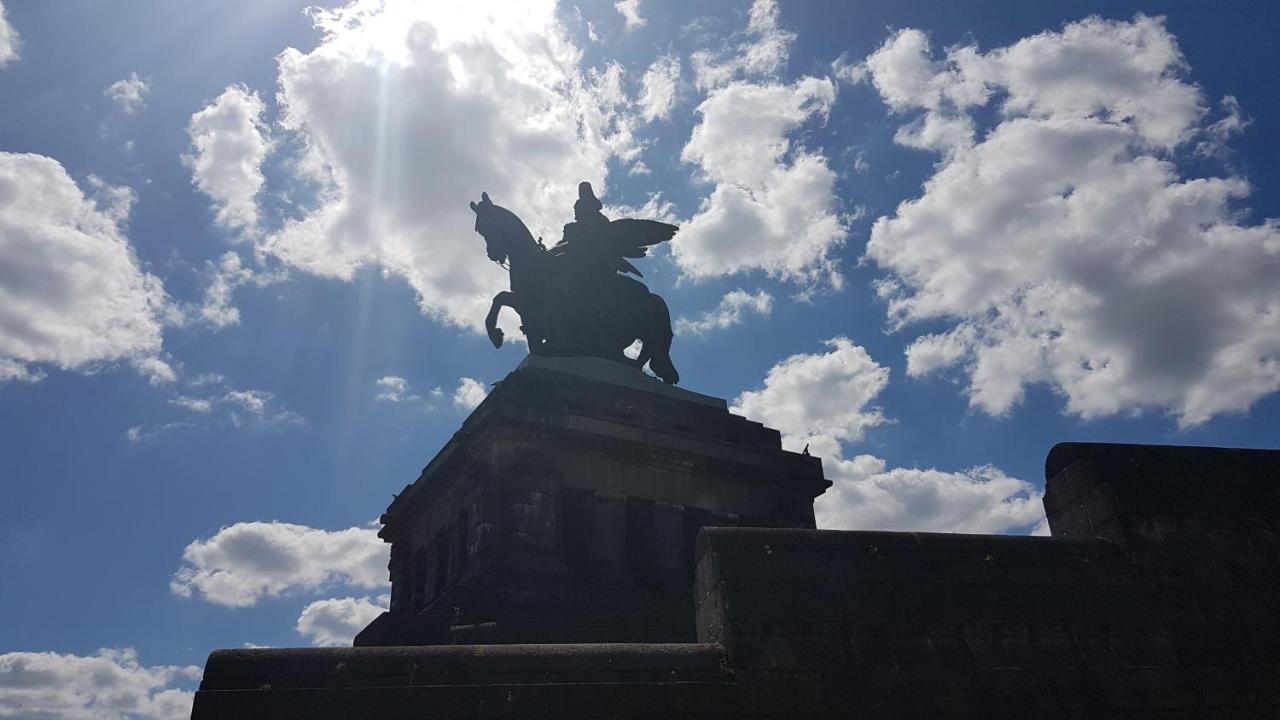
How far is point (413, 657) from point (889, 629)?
3573 mm

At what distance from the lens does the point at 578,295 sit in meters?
23.5

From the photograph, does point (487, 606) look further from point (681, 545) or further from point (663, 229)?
point (663, 229)

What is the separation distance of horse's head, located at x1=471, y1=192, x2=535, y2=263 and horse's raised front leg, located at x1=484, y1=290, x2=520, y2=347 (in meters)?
0.97

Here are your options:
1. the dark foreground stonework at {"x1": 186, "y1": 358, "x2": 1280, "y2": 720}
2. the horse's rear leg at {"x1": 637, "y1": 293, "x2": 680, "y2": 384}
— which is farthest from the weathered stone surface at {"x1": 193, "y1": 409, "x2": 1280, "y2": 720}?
the horse's rear leg at {"x1": 637, "y1": 293, "x2": 680, "y2": 384}

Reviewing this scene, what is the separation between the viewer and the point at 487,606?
15.7 metres

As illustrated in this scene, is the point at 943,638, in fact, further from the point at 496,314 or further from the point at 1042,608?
the point at 496,314

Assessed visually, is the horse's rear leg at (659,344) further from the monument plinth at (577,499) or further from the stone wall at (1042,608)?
the stone wall at (1042,608)

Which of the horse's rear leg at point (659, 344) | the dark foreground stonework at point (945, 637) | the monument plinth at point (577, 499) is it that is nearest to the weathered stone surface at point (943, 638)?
the dark foreground stonework at point (945, 637)

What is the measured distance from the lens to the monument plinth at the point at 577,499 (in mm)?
16547

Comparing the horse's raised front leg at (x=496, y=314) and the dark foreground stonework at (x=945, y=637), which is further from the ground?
the horse's raised front leg at (x=496, y=314)

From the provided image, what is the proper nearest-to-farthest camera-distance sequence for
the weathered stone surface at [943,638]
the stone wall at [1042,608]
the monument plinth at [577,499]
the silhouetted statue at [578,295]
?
1. the weathered stone surface at [943,638]
2. the stone wall at [1042,608]
3. the monument plinth at [577,499]
4. the silhouetted statue at [578,295]

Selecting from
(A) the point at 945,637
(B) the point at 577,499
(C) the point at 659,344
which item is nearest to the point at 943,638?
(A) the point at 945,637

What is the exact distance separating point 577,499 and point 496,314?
714cm

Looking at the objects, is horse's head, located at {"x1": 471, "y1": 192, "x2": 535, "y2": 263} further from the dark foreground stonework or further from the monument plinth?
the dark foreground stonework
